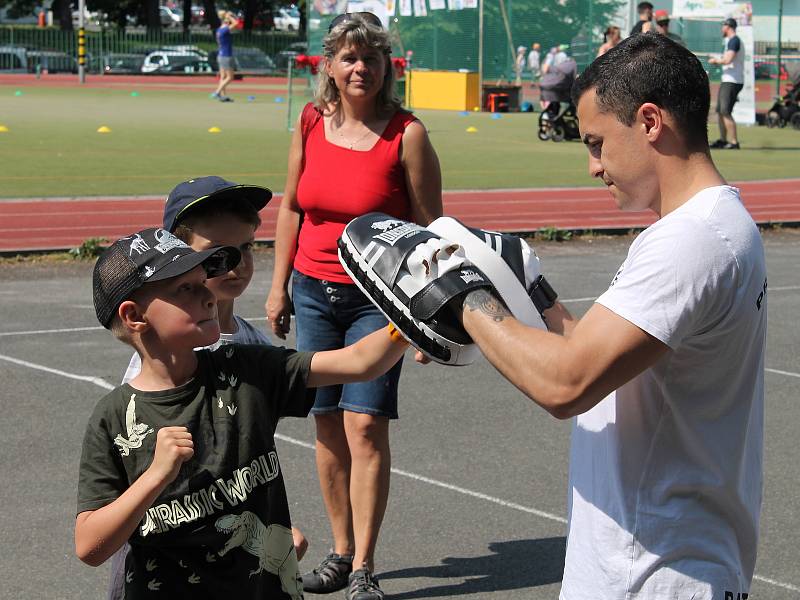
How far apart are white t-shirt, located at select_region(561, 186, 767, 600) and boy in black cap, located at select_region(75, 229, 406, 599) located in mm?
Result: 737

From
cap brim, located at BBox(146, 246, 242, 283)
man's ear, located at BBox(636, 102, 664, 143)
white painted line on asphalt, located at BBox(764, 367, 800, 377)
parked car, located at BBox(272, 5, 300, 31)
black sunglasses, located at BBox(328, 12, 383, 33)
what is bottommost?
white painted line on asphalt, located at BBox(764, 367, 800, 377)

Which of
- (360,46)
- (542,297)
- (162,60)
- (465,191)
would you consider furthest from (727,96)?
(162,60)

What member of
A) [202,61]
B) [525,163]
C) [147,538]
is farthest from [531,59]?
[147,538]

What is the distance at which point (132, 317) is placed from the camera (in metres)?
3.00

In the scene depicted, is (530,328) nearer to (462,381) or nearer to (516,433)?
(516,433)

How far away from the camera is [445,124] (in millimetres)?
28984

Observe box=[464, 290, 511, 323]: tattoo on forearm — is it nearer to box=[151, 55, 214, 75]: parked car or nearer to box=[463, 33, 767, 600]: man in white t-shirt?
box=[463, 33, 767, 600]: man in white t-shirt

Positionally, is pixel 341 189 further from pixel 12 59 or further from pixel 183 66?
pixel 183 66

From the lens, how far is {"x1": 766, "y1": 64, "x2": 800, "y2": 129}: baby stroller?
27858 millimetres

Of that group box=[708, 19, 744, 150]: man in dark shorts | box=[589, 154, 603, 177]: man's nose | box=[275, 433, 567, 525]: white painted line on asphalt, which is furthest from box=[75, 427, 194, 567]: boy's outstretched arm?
box=[708, 19, 744, 150]: man in dark shorts

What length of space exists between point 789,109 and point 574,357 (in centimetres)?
2769

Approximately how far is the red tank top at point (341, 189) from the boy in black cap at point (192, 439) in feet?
6.43

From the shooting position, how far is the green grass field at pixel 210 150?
17.9 m

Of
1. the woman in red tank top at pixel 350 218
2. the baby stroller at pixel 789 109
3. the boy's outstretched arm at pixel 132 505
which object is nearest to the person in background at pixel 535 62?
the baby stroller at pixel 789 109
